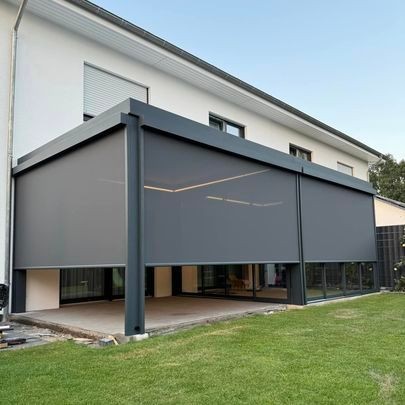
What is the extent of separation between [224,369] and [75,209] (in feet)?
11.5

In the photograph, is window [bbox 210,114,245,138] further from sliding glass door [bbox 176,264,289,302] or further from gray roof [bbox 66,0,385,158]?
Result: sliding glass door [bbox 176,264,289,302]

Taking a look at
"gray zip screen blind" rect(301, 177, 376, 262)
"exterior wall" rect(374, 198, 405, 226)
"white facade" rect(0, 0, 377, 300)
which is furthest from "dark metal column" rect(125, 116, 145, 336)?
"exterior wall" rect(374, 198, 405, 226)

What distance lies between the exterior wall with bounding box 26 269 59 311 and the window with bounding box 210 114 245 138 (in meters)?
6.05

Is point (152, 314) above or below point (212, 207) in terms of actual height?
below

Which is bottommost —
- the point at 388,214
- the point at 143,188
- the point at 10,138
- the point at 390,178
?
the point at 143,188

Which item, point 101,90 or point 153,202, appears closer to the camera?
point 153,202

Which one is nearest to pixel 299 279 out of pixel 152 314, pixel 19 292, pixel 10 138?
pixel 152 314

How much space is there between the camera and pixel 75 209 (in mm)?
6254

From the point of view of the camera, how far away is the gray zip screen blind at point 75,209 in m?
5.42

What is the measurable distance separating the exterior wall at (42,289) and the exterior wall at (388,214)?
13.1 meters

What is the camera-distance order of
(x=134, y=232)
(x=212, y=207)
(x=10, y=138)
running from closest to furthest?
(x=134, y=232), (x=212, y=207), (x=10, y=138)

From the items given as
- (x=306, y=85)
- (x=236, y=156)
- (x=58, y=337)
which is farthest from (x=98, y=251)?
(x=306, y=85)

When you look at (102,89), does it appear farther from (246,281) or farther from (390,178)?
(390,178)

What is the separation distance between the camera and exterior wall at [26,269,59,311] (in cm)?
766
